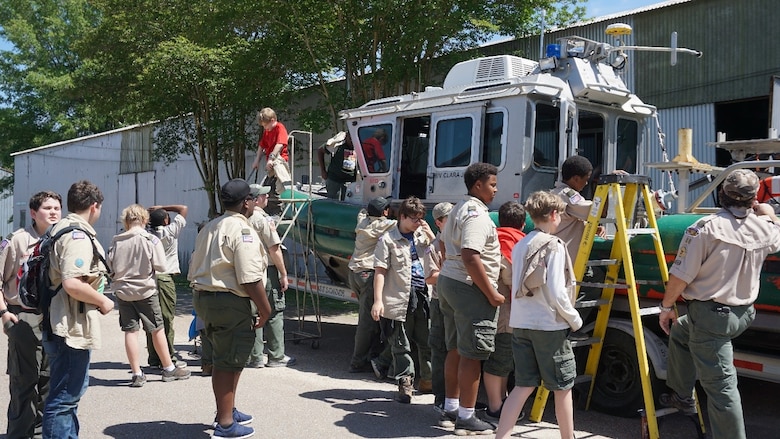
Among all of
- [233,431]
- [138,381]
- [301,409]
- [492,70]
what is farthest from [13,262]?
[492,70]

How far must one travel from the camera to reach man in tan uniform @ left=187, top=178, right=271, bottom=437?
5.11 m

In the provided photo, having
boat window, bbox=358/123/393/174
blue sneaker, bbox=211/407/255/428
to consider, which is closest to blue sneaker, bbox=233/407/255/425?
blue sneaker, bbox=211/407/255/428

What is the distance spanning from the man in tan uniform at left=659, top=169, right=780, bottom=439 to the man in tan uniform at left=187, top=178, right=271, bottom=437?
2.71 meters

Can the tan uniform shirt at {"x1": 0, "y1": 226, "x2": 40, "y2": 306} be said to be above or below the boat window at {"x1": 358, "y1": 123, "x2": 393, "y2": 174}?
below

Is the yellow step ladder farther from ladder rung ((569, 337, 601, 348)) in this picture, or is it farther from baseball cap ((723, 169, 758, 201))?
baseball cap ((723, 169, 758, 201))

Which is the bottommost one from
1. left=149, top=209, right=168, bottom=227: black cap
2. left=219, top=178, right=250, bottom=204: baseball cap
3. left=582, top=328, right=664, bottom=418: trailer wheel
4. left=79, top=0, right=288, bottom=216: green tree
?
left=582, top=328, right=664, bottom=418: trailer wheel

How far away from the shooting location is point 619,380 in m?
6.20

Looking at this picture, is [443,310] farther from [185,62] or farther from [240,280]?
[185,62]

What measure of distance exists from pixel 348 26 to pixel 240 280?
8841 mm

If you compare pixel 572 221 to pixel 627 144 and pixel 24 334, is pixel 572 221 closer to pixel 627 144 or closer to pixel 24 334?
pixel 627 144

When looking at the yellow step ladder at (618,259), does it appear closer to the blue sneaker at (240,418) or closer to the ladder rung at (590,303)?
the ladder rung at (590,303)

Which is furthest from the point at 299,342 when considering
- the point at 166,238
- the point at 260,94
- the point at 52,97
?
the point at 52,97

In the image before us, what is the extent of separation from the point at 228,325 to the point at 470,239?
175cm

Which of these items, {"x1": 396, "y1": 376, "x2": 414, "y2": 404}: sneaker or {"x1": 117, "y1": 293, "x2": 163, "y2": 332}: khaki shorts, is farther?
{"x1": 117, "y1": 293, "x2": 163, "y2": 332}: khaki shorts
